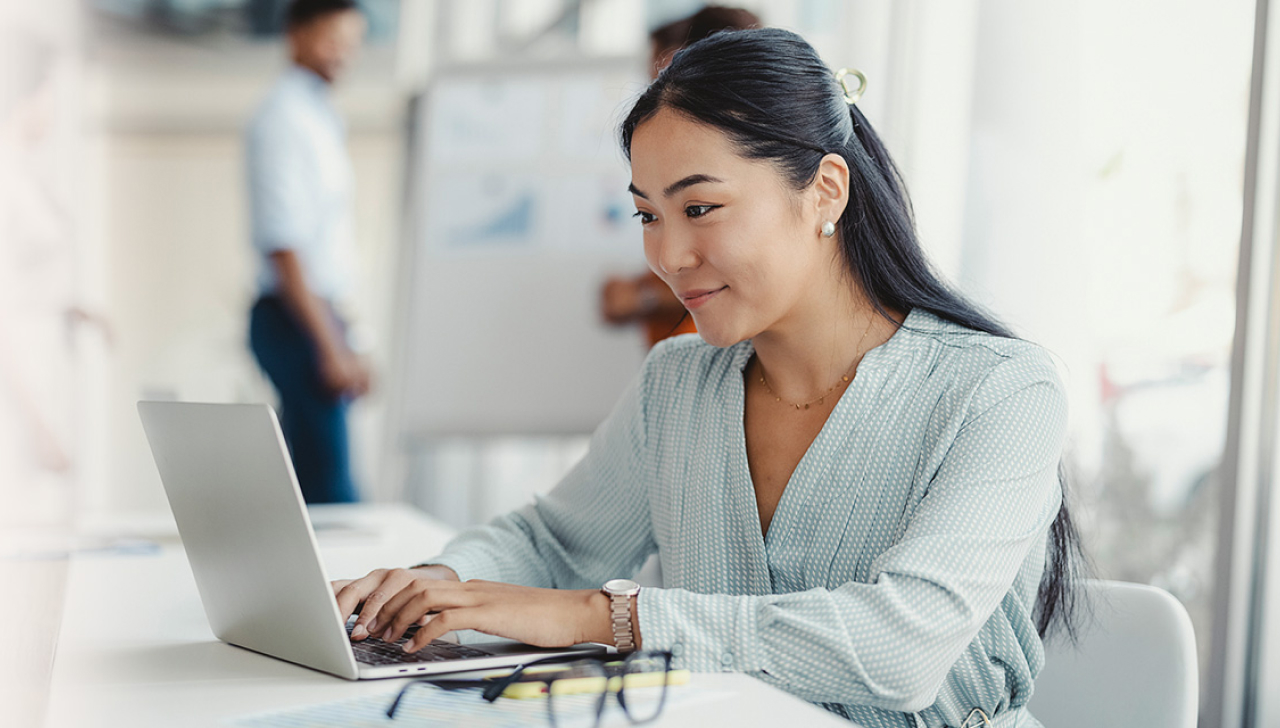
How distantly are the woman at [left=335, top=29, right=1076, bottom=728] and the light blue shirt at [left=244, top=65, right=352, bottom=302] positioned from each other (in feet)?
6.42

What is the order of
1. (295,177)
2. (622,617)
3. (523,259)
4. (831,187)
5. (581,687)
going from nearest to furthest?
(581,687) < (622,617) < (831,187) < (523,259) < (295,177)

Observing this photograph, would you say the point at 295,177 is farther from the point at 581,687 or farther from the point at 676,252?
the point at 581,687

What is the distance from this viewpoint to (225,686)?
835 mm

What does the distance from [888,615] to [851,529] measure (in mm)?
211

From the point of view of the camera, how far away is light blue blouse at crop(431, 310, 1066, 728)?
869 millimetres

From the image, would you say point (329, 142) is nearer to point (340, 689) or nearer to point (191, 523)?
point (191, 523)

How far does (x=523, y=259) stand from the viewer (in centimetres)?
262

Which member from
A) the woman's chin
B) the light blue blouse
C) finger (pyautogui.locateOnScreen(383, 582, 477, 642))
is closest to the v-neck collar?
the light blue blouse

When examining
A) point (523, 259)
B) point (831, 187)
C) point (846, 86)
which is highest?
point (846, 86)

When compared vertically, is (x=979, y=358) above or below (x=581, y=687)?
above

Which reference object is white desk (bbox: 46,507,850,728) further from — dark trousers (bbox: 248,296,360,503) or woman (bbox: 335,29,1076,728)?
dark trousers (bbox: 248,296,360,503)

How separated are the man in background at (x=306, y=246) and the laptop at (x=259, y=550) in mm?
2062

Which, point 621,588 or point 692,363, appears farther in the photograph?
Result: point 692,363

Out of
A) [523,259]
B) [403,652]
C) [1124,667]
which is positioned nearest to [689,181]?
[403,652]
